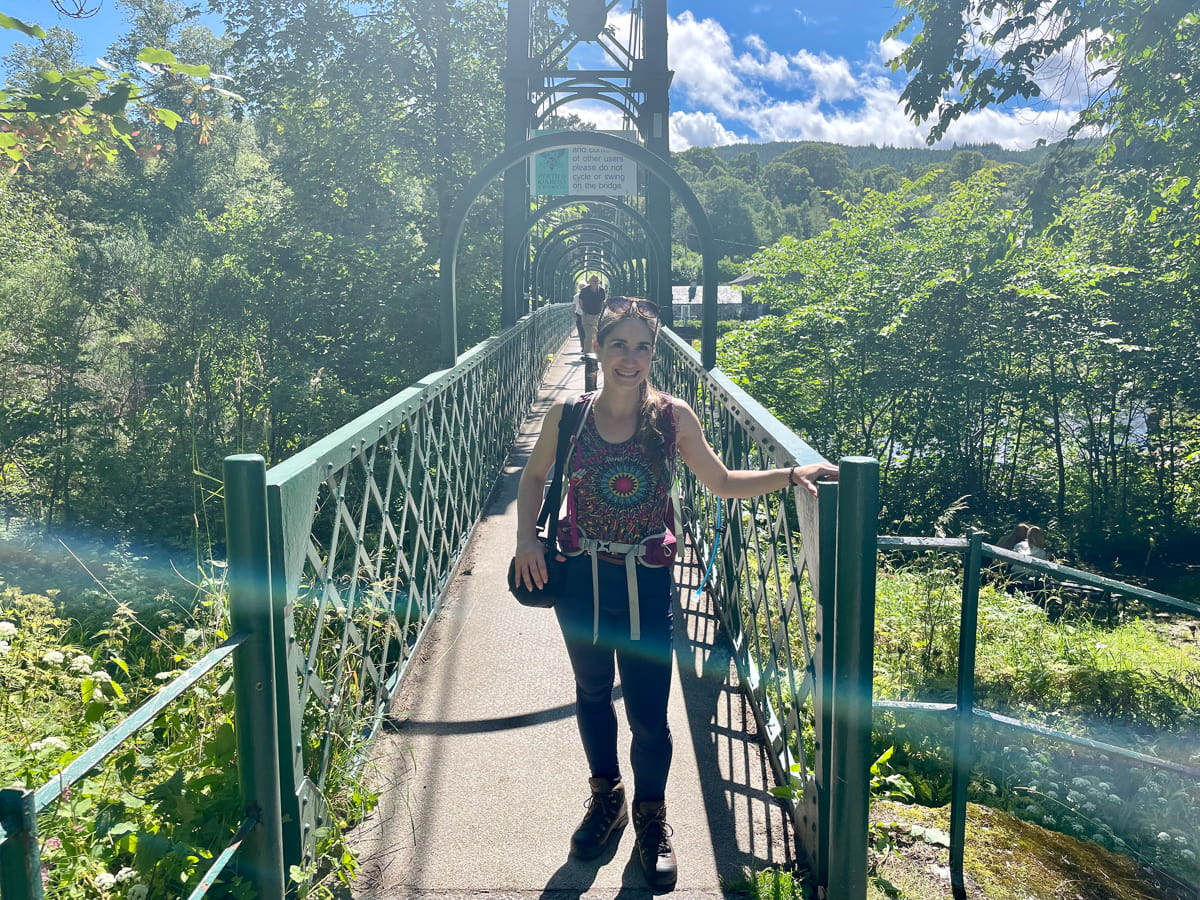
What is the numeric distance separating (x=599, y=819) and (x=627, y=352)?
147cm

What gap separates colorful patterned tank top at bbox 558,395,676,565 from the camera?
295 centimetres

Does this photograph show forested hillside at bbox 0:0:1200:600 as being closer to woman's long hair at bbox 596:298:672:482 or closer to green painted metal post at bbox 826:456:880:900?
woman's long hair at bbox 596:298:672:482

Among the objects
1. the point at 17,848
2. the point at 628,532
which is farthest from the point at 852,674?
the point at 17,848

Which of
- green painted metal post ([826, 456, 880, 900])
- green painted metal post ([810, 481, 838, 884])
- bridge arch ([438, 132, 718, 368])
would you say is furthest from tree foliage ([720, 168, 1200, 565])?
green painted metal post ([826, 456, 880, 900])

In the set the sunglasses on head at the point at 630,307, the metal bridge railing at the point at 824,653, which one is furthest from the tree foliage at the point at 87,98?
the metal bridge railing at the point at 824,653

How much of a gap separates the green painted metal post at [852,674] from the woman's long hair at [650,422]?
0.67m

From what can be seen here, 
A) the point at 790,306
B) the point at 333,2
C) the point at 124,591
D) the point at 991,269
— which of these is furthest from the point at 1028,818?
Answer: the point at 333,2

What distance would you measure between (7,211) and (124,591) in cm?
2053

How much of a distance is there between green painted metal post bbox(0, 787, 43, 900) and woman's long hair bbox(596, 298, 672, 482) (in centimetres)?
190

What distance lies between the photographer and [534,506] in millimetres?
3041

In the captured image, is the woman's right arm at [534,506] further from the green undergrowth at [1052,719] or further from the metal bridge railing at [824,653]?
the green undergrowth at [1052,719]

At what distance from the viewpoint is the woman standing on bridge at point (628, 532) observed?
2951mm

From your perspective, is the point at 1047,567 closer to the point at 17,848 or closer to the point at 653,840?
the point at 653,840

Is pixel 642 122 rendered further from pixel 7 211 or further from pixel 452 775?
pixel 7 211
